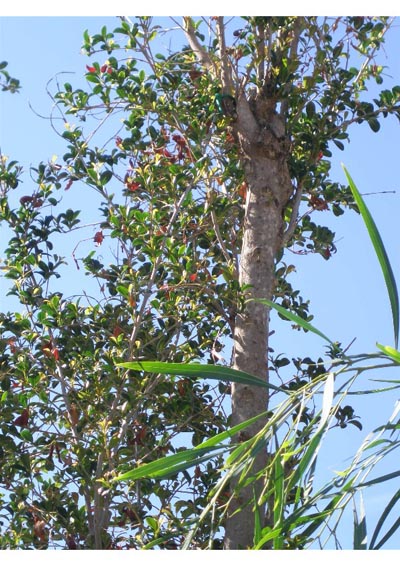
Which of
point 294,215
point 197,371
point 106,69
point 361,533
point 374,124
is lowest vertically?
point 361,533

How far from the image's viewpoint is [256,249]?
326 centimetres

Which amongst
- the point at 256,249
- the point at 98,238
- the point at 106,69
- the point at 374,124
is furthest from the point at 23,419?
the point at 374,124

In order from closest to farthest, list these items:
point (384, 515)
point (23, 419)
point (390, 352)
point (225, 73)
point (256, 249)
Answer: point (390, 352) → point (384, 515) → point (23, 419) → point (256, 249) → point (225, 73)

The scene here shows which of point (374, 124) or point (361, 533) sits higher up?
point (374, 124)

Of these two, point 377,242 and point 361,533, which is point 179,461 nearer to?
point 361,533

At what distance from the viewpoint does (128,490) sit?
307cm

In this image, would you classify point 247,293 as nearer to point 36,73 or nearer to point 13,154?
point 13,154

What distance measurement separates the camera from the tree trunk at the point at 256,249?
295cm

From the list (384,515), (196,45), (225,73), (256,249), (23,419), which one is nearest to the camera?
(384,515)

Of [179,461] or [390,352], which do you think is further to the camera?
[179,461]

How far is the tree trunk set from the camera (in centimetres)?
295

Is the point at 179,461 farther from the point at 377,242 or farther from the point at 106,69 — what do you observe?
the point at 106,69
